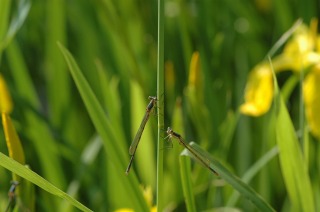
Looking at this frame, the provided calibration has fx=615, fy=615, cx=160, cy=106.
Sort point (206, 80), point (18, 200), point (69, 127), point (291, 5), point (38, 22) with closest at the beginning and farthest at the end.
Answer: point (18, 200) → point (206, 80) → point (69, 127) → point (291, 5) → point (38, 22)

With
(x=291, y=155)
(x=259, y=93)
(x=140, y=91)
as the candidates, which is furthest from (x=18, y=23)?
(x=291, y=155)

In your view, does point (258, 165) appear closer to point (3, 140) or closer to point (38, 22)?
point (3, 140)

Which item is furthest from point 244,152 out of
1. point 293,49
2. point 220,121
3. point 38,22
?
point 38,22

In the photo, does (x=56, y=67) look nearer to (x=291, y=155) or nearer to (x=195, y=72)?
(x=195, y=72)

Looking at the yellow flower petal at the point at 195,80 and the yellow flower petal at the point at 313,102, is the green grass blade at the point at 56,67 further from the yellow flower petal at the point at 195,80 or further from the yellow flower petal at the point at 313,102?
the yellow flower petal at the point at 313,102

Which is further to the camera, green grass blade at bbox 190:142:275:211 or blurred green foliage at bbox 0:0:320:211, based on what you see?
blurred green foliage at bbox 0:0:320:211

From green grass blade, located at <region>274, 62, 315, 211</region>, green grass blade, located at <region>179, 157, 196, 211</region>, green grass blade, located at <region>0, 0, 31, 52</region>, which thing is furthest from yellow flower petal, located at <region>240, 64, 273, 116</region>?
green grass blade, located at <region>0, 0, 31, 52</region>

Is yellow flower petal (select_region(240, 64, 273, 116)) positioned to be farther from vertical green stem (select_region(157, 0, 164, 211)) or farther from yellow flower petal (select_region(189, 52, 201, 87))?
vertical green stem (select_region(157, 0, 164, 211))
